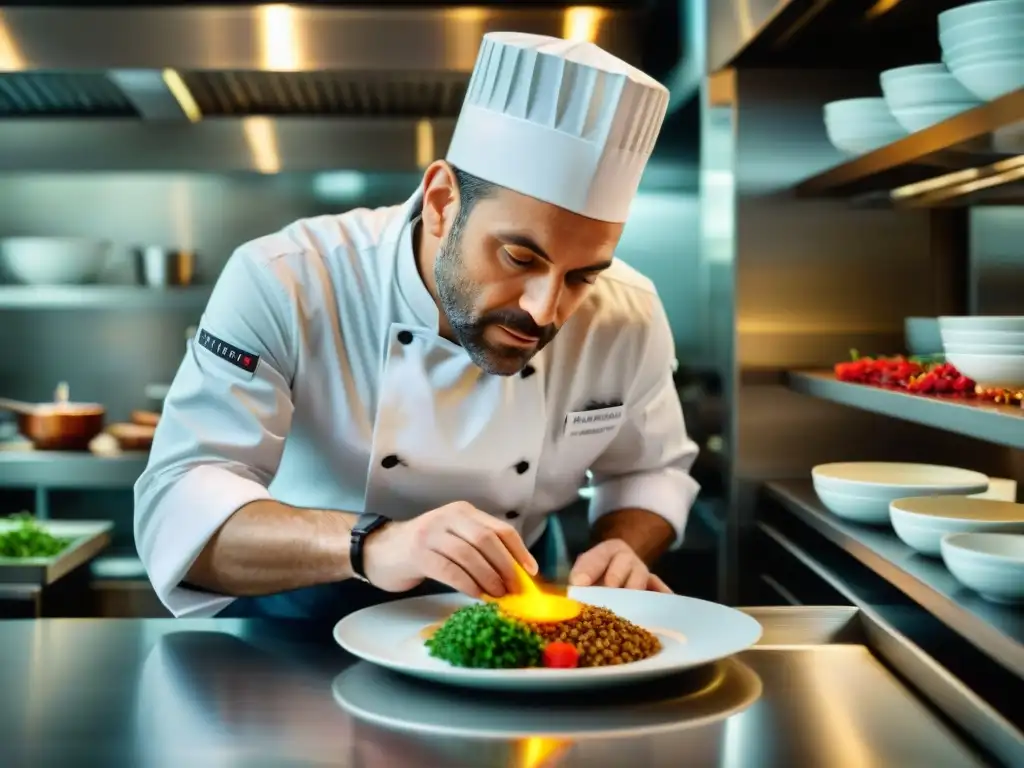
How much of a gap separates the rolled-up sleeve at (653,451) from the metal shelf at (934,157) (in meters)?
0.42

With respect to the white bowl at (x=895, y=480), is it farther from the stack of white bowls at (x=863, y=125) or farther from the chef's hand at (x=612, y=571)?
the stack of white bowls at (x=863, y=125)

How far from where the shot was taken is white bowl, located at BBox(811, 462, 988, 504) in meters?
1.93

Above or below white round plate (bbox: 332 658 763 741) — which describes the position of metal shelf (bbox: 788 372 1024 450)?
above

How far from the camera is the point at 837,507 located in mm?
2029

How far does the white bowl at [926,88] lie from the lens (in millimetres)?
1774

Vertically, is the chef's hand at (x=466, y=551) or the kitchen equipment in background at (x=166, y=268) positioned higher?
the kitchen equipment in background at (x=166, y=268)

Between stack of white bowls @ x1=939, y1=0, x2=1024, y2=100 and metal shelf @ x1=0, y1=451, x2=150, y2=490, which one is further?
metal shelf @ x1=0, y1=451, x2=150, y2=490

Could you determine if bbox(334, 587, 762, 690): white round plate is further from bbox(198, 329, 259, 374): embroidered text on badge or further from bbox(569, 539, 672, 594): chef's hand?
bbox(198, 329, 259, 374): embroidered text on badge

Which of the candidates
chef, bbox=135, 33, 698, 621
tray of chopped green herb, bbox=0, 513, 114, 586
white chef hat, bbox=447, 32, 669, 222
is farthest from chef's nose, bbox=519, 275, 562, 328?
tray of chopped green herb, bbox=0, 513, 114, 586

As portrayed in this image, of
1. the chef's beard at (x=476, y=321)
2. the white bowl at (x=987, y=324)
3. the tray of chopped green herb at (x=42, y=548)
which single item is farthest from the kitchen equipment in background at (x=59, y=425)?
the white bowl at (x=987, y=324)

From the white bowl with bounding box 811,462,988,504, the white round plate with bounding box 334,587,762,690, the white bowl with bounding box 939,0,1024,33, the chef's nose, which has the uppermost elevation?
the white bowl with bounding box 939,0,1024,33

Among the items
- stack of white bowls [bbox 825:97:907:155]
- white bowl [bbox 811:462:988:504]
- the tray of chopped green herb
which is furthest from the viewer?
the tray of chopped green herb

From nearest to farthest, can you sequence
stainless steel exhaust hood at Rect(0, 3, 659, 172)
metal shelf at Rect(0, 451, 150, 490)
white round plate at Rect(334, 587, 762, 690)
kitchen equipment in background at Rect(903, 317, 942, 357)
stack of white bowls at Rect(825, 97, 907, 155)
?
1. white round plate at Rect(334, 587, 762, 690)
2. stack of white bowls at Rect(825, 97, 907, 155)
3. kitchen equipment in background at Rect(903, 317, 942, 357)
4. stainless steel exhaust hood at Rect(0, 3, 659, 172)
5. metal shelf at Rect(0, 451, 150, 490)

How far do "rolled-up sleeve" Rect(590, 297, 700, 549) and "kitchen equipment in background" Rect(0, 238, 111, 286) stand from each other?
199 cm
